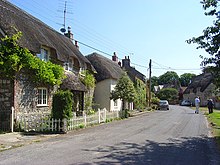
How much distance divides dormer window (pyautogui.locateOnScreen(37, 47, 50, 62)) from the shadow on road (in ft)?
35.1

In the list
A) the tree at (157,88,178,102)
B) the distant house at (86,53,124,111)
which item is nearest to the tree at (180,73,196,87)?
the tree at (157,88,178,102)

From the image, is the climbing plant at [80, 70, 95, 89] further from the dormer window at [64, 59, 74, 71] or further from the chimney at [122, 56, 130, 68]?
the chimney at [122, 56, 130, 68]

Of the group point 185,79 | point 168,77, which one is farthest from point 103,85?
point 168,77

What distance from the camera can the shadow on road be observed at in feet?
30.9

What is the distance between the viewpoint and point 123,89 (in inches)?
1188

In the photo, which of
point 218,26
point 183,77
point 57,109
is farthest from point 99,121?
point 183,77

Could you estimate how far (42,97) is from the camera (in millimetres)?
20688

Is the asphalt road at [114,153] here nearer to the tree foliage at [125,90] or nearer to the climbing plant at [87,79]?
the tree foliage at [125,90]

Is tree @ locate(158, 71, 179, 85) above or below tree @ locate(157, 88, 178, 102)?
above

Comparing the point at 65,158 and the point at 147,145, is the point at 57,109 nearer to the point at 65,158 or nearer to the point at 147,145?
the point at 147,145

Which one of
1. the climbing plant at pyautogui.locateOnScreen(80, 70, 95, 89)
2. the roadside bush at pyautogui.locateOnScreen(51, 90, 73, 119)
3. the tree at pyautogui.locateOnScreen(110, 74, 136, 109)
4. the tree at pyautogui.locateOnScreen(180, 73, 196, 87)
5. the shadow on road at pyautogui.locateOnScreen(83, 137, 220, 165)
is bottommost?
the shadow on road at pyautogui.locateOnScreen(83, 137, 220, 165)

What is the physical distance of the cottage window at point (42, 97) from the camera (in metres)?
20.3

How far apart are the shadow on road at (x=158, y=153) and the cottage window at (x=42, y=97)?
365 inches

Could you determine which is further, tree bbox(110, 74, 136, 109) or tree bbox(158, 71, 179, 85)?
tree bbox(158, 71, 179, 85)
